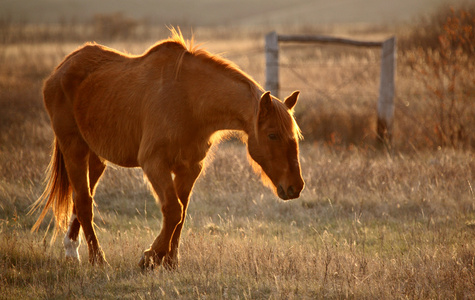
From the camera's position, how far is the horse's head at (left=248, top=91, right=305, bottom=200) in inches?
138

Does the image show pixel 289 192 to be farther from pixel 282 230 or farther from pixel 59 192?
pixel 59 192

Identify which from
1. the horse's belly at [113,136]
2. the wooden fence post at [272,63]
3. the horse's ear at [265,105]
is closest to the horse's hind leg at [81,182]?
the horse's belly at [113,136]

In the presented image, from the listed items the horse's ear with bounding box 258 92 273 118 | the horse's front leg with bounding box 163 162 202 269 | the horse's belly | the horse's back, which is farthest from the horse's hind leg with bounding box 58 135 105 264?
the horse's ear with bounding box 258 92 273 118

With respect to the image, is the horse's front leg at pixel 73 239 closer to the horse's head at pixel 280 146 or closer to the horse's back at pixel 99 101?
the horse's back at pixel 99 101

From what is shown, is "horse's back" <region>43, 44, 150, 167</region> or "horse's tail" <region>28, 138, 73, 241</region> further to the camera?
"horse's tail" <region>28, 138, 73, 241</region>

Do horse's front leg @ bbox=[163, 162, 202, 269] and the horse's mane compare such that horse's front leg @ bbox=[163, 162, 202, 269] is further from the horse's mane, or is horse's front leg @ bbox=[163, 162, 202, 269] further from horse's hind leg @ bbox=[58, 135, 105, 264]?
the horse's mane

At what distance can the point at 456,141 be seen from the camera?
328 inches

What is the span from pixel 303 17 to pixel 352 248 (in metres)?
69.0

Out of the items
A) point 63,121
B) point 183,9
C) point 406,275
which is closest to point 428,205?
point 406,275

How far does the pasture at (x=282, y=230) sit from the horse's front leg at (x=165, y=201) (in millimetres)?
257

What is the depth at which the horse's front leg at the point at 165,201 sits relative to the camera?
3.90 m

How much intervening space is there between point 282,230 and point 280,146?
7.03 ft

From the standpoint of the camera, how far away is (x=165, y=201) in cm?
392

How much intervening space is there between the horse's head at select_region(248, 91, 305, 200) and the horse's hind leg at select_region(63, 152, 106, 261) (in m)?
2.15
